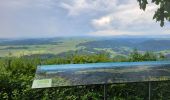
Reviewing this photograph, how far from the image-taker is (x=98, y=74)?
1078 centimetres

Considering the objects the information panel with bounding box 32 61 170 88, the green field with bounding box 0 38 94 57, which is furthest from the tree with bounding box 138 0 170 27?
the green field with bounding box 0 38 94 57

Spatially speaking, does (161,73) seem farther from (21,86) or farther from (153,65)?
(21,86)

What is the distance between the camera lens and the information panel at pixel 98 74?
33.9 ft

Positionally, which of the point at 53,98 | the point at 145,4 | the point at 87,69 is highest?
the point at 145,4

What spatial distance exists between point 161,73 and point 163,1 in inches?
120

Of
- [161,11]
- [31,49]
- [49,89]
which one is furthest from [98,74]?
[31,49]

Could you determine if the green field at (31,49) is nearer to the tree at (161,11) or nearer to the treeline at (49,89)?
the treeline at (49,89)

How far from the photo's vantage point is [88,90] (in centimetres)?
1185

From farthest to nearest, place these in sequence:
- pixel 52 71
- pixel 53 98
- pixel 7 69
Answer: pixel 7 69 → pixel 53 98 → pixel 52 71

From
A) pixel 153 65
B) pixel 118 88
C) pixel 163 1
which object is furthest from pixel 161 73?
pixel 163 1

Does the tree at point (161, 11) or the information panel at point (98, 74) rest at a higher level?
the tree at point (161, 11)

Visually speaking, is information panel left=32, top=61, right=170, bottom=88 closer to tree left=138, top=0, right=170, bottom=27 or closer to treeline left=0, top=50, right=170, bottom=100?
treeline left=0, top=50, right=170, bottom=100

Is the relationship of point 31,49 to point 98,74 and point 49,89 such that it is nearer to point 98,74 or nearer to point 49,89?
point 49,89

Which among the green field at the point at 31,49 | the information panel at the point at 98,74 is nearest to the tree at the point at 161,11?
the information panel at the point at 98,74
